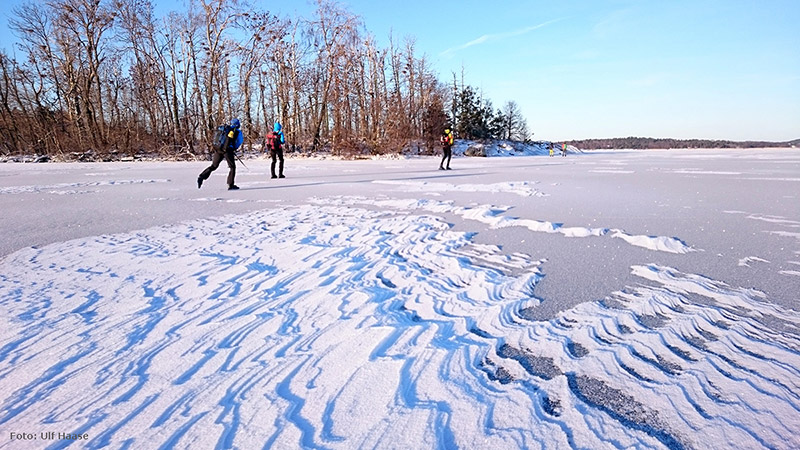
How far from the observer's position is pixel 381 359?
1747 millimetres

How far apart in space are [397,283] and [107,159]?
31.3m

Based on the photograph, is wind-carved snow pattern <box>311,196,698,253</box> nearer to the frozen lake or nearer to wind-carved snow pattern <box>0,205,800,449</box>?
the frozen lake

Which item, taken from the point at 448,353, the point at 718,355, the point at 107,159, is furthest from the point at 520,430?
the point at 107,159

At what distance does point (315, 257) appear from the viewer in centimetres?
332

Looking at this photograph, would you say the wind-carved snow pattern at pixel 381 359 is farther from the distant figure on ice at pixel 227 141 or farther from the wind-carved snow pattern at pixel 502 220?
the distant figure on ice at pixel 227 141

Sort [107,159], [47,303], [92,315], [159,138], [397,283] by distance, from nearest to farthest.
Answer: [92,315], [47,303], [397,283], [107,159], [159,138]

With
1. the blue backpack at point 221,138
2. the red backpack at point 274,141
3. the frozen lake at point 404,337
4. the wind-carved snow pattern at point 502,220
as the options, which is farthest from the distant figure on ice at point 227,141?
the frozen lake at point 404,337

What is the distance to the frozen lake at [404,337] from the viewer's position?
4.42 ft

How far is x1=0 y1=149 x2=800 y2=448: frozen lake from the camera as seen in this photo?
1.35 meters

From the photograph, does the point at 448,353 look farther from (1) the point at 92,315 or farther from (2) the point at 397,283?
(1) the point at 92,315

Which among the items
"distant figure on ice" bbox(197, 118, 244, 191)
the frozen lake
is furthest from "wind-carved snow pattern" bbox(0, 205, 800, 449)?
"distant figure on ice" bbox(197, 118, 244, 191)

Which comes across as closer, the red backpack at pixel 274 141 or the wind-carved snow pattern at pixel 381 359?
the wind-carved snow pattern at pixel 381 359

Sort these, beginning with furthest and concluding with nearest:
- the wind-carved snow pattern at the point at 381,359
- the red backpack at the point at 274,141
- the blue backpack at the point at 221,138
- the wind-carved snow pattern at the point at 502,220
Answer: the red backpack at the point at 274,141 → the blue backpack at the point at 221,138 → the wind-carved snow pattern at the point at 502,220 → the wind-carved snow pattern at the point at 381,359

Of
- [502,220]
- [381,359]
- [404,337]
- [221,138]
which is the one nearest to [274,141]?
[221,138]
